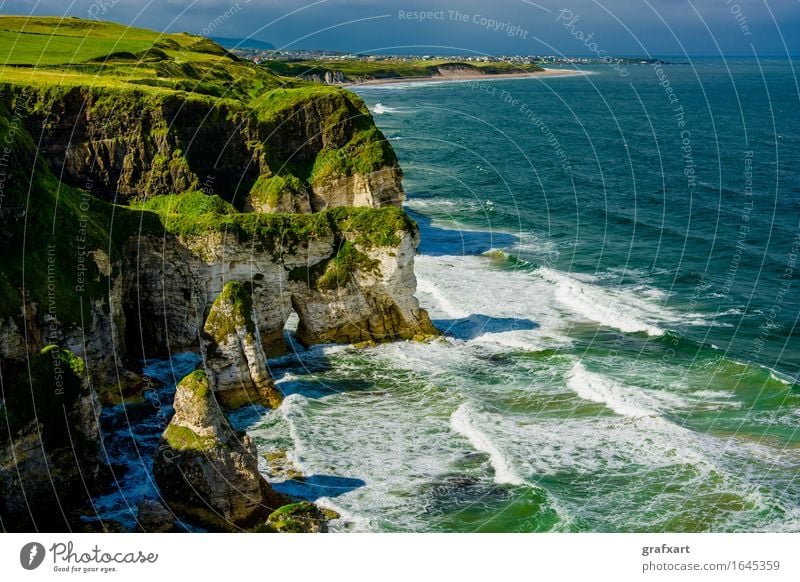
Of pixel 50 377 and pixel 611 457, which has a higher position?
pixel 50 377

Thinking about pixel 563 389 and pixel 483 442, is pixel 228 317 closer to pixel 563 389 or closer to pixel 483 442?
pixel 483 442

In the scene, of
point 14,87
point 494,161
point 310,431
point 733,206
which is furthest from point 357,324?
point 494,161

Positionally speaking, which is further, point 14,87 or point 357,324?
point 14,87

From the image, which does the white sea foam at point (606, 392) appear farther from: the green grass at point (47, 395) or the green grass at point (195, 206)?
the green grass at point (47, 395)

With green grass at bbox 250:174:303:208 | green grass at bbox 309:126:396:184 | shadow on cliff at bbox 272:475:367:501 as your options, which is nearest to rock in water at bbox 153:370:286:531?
shadow on cliff at bbox 272:475:367:501

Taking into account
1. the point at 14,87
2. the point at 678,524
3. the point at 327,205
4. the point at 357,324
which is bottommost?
the point at 678,524

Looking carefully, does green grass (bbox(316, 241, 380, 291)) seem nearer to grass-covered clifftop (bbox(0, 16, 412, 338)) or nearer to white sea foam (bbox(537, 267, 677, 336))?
grass-covered clifftop (bbox(0, 16, 412, 338))

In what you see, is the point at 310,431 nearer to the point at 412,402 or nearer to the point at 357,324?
the point at 412,402
